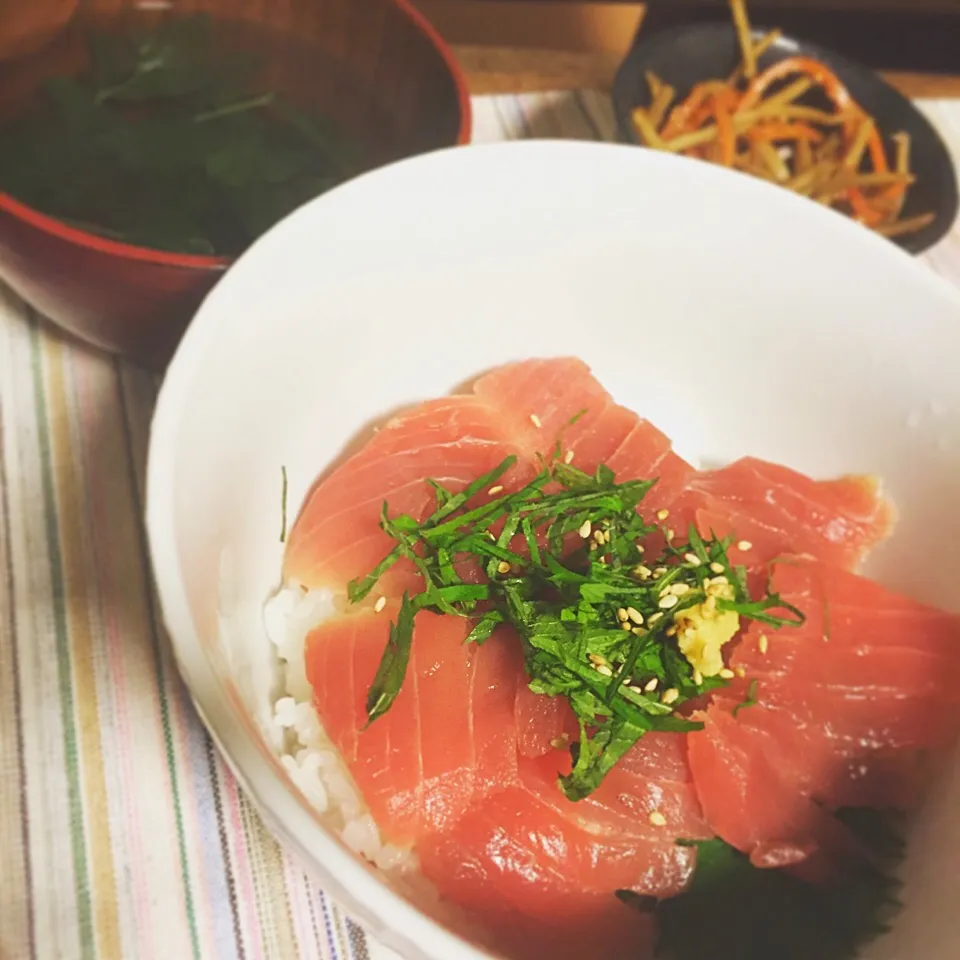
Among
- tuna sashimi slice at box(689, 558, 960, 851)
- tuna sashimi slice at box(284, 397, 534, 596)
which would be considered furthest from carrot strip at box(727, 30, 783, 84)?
tuna sashimi slice at box(689, 558, 960, 851)

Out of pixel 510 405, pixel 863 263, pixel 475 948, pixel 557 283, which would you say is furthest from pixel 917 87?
pixel 475 948

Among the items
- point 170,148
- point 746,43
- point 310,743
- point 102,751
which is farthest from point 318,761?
point 746,43

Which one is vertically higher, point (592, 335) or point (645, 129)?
point (645, 129)

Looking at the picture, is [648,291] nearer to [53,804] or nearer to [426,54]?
[426,54]

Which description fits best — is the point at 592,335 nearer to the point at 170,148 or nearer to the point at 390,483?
the point at 390,483

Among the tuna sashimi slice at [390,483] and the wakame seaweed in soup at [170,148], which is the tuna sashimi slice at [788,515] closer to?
the tuna sashimi slice at [390,483]
